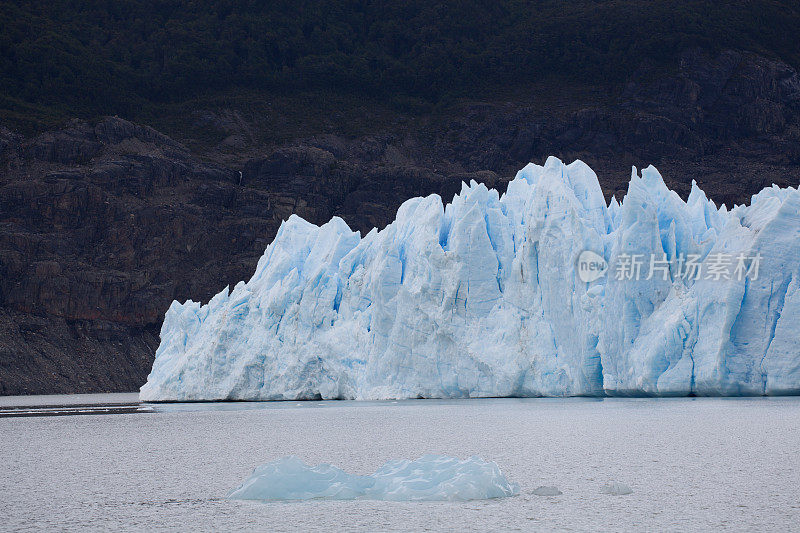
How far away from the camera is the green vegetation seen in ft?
285

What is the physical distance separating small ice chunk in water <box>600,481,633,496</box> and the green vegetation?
265ft

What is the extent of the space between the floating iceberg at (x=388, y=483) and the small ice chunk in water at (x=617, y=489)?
955mm

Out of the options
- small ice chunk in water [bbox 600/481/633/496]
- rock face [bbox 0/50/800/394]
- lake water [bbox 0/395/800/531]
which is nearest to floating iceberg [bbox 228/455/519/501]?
lake water [bbox 0/395/800/531]

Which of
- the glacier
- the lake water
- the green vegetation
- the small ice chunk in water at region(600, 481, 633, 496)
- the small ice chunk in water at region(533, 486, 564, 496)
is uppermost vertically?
the green vegetation

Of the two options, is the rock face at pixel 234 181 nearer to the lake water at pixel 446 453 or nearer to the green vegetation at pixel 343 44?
the green vegetation at pixel 343 44

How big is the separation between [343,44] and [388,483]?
96.3 metres

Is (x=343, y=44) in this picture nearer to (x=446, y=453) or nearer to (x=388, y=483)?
(x=446, y=453)

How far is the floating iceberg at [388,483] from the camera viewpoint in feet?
30.0

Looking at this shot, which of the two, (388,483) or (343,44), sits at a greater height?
(343,44)

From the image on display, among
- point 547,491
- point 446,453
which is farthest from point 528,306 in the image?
point 547,491

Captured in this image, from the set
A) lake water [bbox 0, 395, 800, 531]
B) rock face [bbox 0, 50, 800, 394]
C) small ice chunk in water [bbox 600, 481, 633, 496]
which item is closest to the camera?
lake water [bbox 0, 395, 800, 531]

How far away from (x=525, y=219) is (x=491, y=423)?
11578 mm

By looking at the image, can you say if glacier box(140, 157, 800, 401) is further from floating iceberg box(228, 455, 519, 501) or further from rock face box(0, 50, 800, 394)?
rock face box(0, 50, 800, 394)

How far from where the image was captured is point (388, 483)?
376 inches
